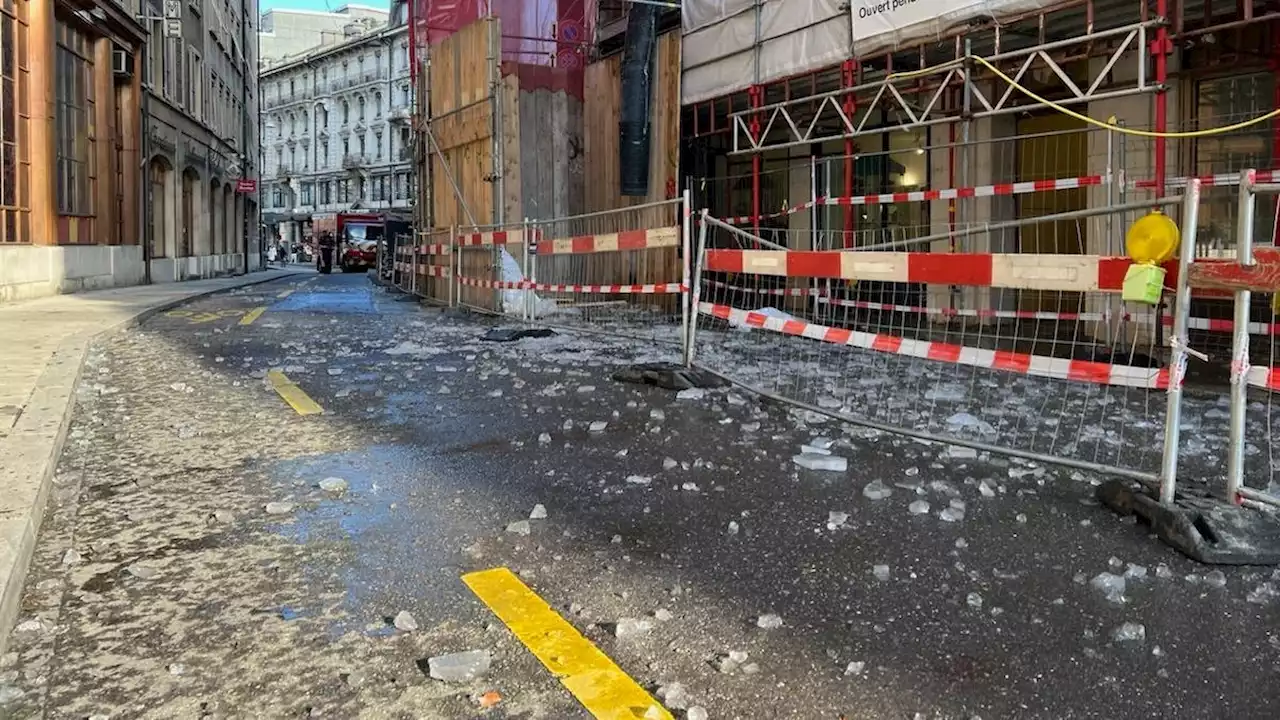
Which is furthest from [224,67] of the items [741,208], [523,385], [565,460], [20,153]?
[565,460]

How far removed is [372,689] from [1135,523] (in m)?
3.12

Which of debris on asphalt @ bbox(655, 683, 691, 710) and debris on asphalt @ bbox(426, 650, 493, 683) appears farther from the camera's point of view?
debris on asphalt @ bbox(426, 650, 493, 683)

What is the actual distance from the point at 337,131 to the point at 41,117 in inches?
2716

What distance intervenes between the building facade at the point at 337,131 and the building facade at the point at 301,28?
18.6 feet

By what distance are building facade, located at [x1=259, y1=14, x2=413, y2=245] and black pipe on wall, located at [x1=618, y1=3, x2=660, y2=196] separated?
55.9 meters

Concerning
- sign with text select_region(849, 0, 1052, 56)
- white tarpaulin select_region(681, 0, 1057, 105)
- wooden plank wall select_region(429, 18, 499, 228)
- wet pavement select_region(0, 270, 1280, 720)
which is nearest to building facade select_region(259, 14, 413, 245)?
wooden plank wall select_region(429, 18, 499, 228)

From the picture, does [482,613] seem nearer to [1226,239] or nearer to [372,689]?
[372,689]

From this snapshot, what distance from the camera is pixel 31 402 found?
6211 mm

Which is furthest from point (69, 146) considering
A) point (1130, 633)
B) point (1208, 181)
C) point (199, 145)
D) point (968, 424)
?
point (1130, 633)

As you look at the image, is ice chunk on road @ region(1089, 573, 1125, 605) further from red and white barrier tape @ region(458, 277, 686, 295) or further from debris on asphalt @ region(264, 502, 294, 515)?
red and white barrier tape @ region(458, 277, 686, 295)

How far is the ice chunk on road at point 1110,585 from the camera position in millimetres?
3272

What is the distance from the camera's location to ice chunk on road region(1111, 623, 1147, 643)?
2.95 m

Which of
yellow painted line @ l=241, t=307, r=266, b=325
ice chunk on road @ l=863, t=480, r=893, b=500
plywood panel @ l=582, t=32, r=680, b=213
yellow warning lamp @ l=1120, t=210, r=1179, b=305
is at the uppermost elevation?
plywood panel @ l=582, t=32, r=680, b=213

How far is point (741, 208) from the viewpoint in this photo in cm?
1853
